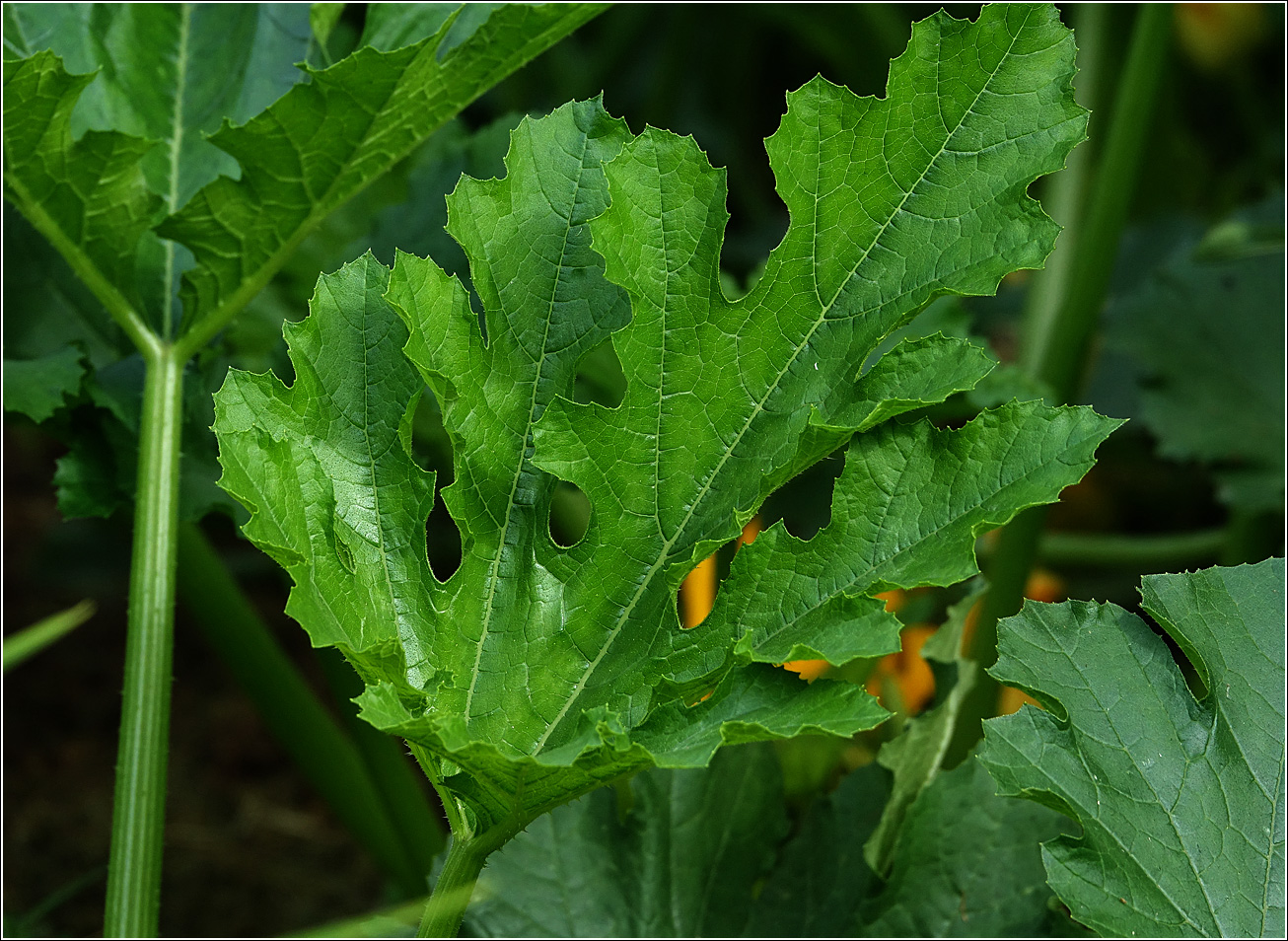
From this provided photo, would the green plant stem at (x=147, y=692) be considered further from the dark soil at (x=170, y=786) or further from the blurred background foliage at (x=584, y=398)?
the dark soil at (x=170, y=786)

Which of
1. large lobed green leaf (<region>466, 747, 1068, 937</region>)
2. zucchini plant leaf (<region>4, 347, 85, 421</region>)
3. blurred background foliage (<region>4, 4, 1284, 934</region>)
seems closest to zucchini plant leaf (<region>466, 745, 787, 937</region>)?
large lobed green leaf (<region>466, 747, 1068, 937</region>)

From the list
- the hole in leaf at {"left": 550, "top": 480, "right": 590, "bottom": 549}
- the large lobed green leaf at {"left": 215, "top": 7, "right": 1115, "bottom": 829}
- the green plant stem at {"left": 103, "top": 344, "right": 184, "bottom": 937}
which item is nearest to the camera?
the large lobed green leaf at {"left": 215, "top": 7, "right": 1115, "bottom": 829}

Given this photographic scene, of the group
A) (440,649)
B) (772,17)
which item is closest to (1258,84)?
Answer: (772,17)

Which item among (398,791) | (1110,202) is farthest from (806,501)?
(398,791)

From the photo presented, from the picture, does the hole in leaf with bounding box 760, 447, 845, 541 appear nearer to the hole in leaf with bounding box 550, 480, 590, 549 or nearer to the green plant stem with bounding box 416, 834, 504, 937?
the hole in leaf with bounding box 550, 480, 590, 549

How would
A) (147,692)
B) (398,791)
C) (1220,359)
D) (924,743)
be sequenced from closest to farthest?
1. (147,692)
2. (924,743)
3. (398,791)
4. (1220,359)

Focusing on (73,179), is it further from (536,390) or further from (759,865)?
(759,865)
